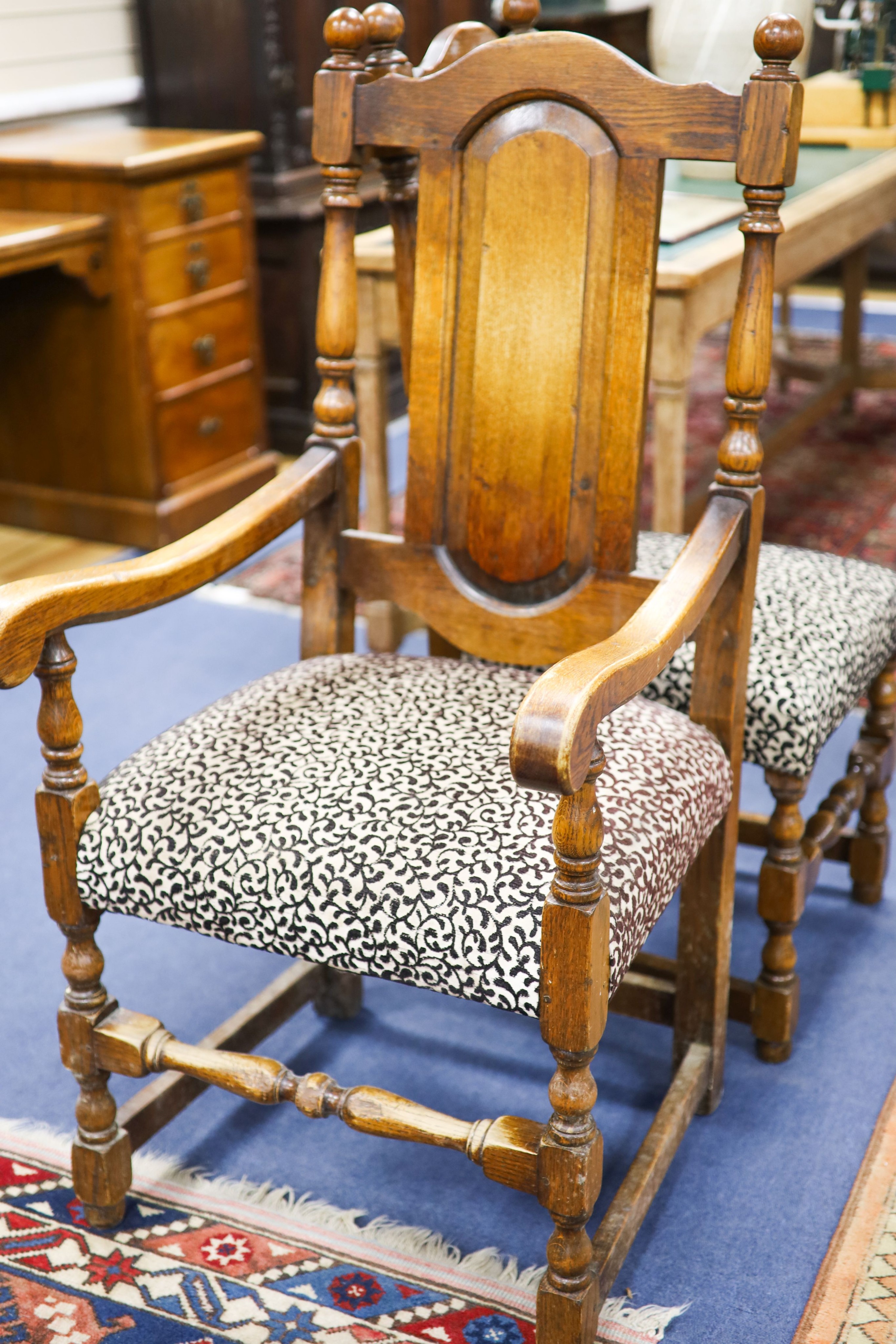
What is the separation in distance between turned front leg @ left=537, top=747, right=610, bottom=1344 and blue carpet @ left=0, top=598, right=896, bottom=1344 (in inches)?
7.7

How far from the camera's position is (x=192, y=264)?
374cm

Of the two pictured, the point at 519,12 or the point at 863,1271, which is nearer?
the point at 863,1271

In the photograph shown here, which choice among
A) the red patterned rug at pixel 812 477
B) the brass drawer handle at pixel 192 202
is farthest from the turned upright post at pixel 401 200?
the brass drawer handle at pixel 192 202

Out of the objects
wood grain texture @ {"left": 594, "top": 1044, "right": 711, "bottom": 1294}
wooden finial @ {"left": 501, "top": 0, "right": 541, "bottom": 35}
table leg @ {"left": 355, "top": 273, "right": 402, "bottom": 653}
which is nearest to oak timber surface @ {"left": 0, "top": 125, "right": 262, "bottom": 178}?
table leg @ {"left": 355, "top": 273, "right": 402, "bottom": 653}

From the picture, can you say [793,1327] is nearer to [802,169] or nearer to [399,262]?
[399,262]

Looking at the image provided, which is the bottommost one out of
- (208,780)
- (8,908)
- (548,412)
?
(8,908)

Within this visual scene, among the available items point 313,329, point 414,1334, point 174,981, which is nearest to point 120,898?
point 414,1334

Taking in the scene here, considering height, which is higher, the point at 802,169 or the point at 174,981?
the point at 802,169

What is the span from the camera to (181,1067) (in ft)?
5.06

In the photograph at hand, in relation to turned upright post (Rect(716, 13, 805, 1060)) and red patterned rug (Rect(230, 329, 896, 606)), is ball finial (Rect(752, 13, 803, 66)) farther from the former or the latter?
red patterned rug (Rect(230, 329, 896, 606))

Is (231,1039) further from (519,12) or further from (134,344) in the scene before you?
(134,344)

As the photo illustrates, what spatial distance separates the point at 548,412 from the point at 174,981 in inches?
41.5

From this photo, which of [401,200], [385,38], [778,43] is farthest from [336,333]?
[778,43]

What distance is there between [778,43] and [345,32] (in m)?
0.51
